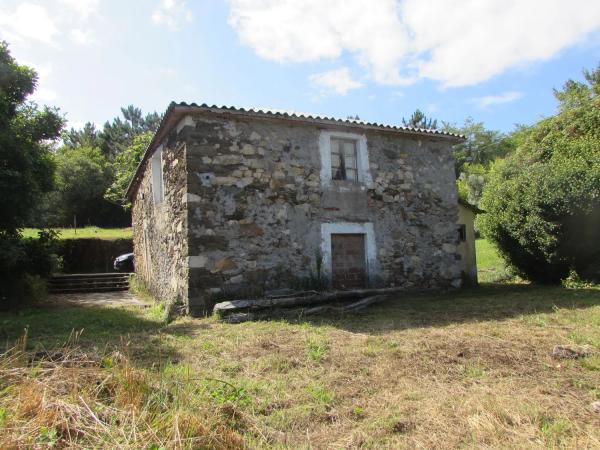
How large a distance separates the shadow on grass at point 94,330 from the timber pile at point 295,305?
3.91ft

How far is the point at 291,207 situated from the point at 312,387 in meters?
5.17

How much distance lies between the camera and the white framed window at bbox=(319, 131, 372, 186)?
9273mm

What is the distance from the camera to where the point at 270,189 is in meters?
8.60

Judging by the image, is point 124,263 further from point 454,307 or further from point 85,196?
point 454,307

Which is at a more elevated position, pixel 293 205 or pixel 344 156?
pixel 344 156

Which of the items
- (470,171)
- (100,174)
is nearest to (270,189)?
(100,174)

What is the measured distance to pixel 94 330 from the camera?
685 cm

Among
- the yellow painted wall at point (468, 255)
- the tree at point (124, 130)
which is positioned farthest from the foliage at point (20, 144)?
the tree at point (124, 130)

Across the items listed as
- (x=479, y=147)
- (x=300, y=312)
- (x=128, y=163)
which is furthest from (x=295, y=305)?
(x=479, y=147)

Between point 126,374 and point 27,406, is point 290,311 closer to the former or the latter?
point 126,374

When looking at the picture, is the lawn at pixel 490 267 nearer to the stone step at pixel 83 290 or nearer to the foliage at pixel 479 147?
A: the stone step at pixel 83 290

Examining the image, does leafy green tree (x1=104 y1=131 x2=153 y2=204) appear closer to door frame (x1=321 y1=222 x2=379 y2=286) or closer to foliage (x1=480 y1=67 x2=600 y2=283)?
door frame (x1=321 y1=222 x2=379 y2=286)

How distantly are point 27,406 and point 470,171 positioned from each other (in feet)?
126

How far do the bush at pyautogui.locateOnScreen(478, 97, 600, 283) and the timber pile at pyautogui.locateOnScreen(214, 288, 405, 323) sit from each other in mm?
5330
